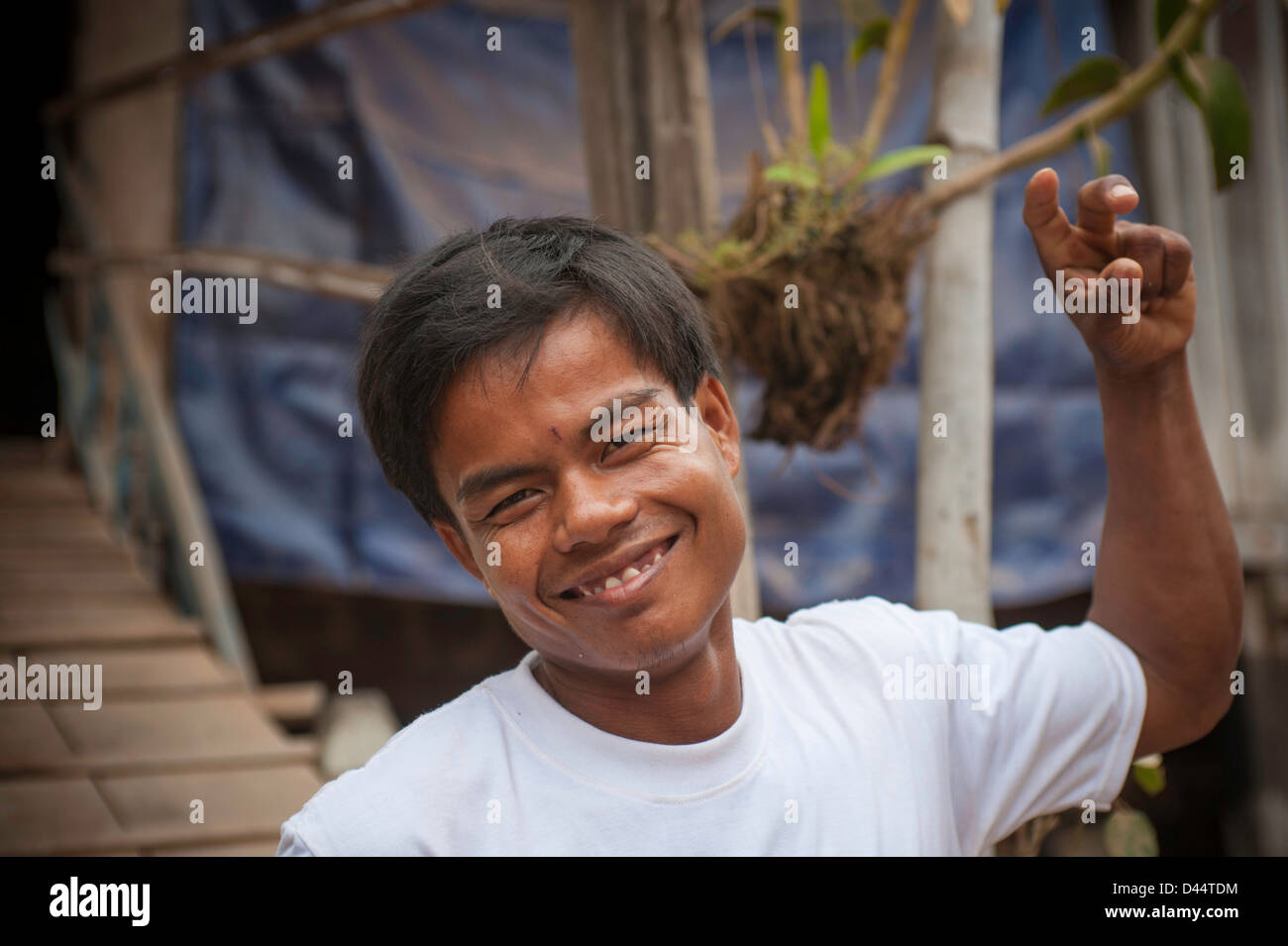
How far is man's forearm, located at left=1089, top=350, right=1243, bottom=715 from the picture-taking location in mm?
1367

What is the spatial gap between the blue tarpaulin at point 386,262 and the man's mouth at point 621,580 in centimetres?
240

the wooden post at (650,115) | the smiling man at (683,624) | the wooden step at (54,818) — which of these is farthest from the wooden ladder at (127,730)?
the smiling man at (683,624)

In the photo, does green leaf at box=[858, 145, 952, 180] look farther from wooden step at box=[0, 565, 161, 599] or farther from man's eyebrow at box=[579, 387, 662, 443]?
wooden step at box=[0, 565, 161, 599]

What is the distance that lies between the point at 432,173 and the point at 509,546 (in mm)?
2749

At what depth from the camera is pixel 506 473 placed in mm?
1169

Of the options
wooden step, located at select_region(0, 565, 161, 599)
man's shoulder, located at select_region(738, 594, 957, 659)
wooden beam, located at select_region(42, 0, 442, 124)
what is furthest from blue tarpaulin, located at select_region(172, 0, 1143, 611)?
man's shoulder, located at select_region(738, 594, 957, 659)

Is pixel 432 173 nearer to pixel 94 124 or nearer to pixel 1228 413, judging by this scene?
pixel 94 124

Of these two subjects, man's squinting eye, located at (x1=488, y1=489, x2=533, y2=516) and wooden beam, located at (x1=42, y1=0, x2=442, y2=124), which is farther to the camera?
wooden beam, located at (x1=42, y1=0, x2=442, y2=124)

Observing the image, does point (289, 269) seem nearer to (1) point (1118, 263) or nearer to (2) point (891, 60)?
(2) point (891, 60)

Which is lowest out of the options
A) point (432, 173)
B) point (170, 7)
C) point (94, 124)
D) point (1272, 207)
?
point (1272, 207)

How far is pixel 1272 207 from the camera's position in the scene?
11.6ft

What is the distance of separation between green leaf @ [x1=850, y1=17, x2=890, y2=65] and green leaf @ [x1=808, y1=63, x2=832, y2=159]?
0.29 m
